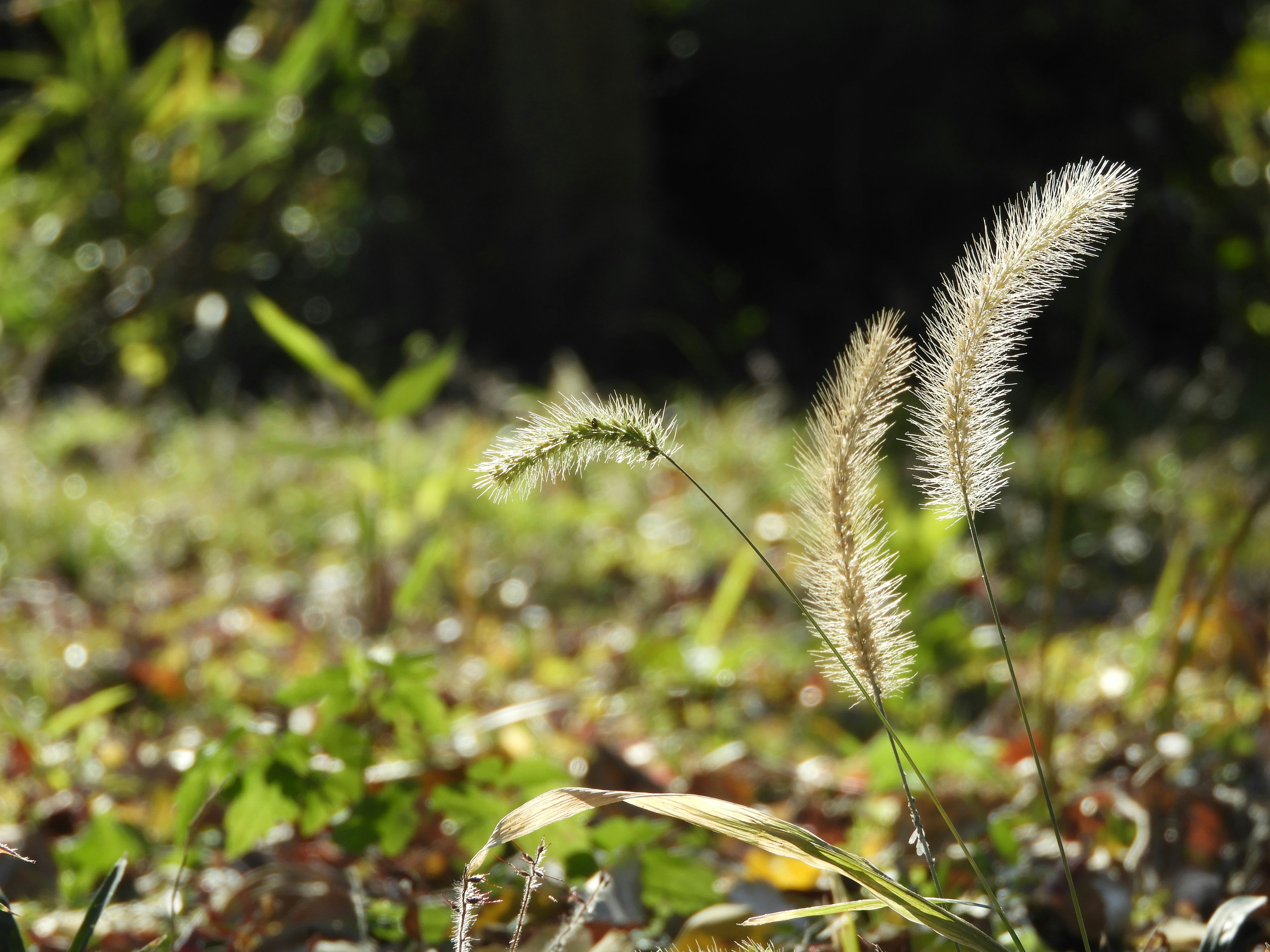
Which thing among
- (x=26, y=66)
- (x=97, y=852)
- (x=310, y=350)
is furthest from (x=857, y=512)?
(x=26, y=66)

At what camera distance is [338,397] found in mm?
4293

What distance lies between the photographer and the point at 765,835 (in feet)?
2.72

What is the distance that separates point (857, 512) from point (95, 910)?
64 cm

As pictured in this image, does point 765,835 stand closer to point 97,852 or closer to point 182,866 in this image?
point 182,866

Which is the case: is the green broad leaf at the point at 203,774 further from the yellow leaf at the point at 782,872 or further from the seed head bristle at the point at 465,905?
the yellow leaf at the point at 782,872

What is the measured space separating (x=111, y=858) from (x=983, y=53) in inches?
205

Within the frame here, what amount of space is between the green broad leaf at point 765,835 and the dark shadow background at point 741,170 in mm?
3981

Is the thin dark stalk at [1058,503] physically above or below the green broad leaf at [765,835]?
above

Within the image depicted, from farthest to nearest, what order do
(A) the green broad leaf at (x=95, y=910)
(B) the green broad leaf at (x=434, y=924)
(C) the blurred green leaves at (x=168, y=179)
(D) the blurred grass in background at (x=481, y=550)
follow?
(C) the blurred green leaves at (x=168, y=179)
(D) the blurred grass in background at (x=481, y=550)
(B) the green broad leaf at (x=434, y=924)
(A) the green broad leaf at (x=95, y=910)

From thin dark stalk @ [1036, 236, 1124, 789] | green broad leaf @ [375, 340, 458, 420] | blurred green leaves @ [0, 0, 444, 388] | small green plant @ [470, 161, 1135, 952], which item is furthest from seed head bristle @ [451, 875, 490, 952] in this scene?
blurred green leaves @ [0, 0, 444, 388]

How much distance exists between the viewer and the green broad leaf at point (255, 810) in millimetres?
1142

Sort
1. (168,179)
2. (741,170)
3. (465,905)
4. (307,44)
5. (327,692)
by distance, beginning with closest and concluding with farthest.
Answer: (465,905) → (327,692) → (307,44) → (168,179) → (741,170)

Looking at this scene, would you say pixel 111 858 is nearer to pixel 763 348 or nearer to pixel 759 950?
pixel 759 950

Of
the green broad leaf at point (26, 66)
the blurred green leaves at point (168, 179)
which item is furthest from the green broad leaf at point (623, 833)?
the green broad leaf at point (26, 66)
